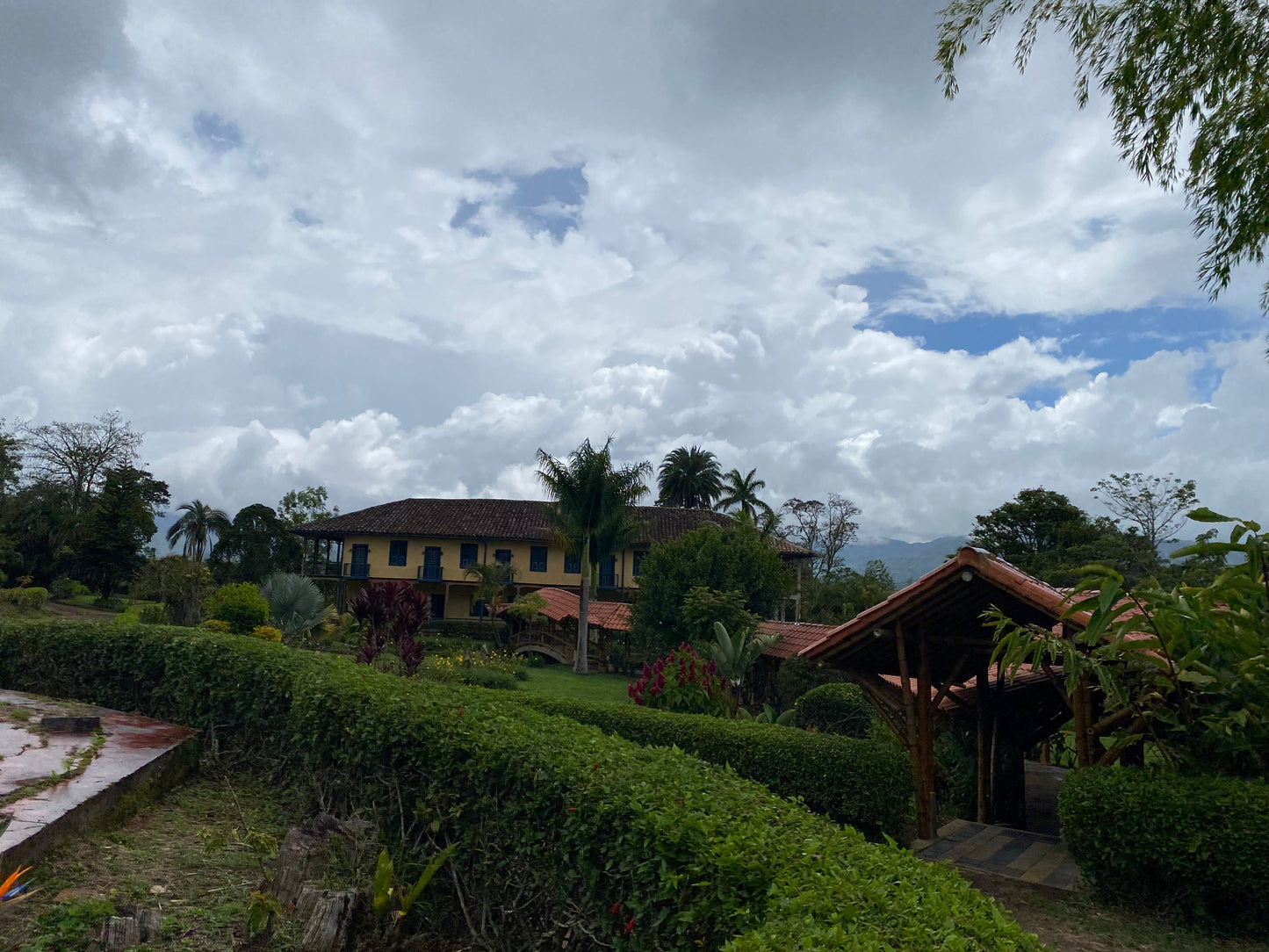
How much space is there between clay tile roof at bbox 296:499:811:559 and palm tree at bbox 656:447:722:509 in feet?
36.4

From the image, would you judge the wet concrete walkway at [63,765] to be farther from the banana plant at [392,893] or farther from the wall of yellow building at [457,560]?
the wall of yellow building at [457,560]

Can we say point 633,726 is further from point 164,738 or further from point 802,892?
point 802,892

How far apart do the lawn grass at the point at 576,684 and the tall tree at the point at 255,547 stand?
2139 cm

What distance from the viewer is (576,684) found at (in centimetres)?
2581

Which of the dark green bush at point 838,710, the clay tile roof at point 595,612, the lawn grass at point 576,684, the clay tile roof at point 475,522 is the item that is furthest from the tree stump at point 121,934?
the clay tile roof at point 475,522

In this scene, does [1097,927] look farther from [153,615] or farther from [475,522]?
[475,522]

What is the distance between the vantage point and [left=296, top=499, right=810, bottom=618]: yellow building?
136 ft

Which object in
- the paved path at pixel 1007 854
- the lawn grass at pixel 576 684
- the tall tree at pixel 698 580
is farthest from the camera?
the tall tree at pixel 698 580

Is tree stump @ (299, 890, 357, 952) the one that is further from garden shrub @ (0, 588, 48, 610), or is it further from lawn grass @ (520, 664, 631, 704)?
garden shrub @ (0, 588, 48, 610)

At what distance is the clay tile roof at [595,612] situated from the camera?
31.3 m

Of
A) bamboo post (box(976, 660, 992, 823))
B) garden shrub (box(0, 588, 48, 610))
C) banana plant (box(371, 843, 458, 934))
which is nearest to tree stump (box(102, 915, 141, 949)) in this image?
banana plant (box(371, 843, 458, 934))

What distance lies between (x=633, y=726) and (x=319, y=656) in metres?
3.82

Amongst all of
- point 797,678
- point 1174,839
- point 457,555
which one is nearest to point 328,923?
point 1174,839

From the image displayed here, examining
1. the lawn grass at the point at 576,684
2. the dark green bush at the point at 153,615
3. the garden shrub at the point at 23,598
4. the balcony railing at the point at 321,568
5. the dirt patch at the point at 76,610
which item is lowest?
the lawn grass at the point at 576,684
